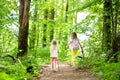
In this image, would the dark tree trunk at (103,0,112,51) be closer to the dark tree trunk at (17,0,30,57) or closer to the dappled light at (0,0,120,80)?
the dappled light at (0,0,120,80)

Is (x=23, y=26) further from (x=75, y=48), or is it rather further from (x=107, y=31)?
(x=107, y=31)

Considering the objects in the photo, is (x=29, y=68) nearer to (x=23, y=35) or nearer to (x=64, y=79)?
(x=64, y=79)

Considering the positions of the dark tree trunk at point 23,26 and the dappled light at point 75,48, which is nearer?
the dappled light at point 75,48

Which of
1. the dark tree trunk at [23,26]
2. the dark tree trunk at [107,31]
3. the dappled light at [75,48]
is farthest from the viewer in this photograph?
the dark tree trunk at [23,26]

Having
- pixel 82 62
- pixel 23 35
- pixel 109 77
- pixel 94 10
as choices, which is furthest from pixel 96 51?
pixel 109 77

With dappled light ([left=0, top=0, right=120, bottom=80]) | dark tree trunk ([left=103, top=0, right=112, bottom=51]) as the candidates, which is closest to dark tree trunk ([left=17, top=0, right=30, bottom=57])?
dappled light ([left=0, top=0, right=120, bottom=80])

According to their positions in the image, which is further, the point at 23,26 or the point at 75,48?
the point at 23,26

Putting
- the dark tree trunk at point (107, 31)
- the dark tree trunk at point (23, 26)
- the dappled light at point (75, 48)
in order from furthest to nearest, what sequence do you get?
the dark tree trunk at point (23, 26) < the dark tree trunk at point (107, 31) < the dappled light at point (75, 48)

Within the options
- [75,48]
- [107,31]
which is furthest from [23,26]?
[107,31]

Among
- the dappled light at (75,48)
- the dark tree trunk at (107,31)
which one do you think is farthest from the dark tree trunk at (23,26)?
the dark tree trunk at (107,31)

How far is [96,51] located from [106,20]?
270cm

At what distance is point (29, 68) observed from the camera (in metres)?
13.0

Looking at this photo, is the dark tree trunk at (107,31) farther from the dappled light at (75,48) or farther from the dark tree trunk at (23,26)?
the dark tree trunk at (23,26)

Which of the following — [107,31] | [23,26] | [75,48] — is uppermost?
[23,26]
